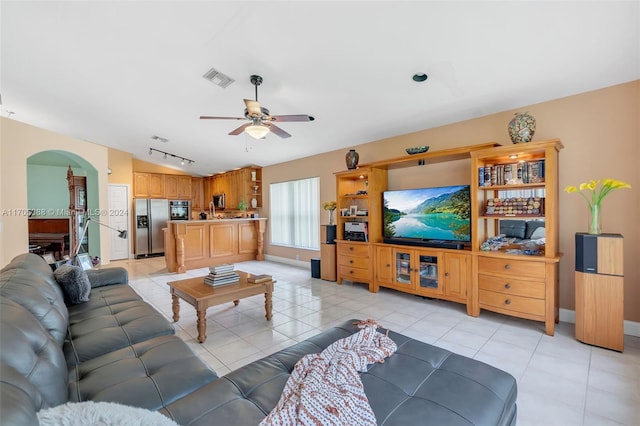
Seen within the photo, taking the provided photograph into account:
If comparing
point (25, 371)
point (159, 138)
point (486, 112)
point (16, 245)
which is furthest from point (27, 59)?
point (486, 112)

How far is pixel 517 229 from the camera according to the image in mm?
3244

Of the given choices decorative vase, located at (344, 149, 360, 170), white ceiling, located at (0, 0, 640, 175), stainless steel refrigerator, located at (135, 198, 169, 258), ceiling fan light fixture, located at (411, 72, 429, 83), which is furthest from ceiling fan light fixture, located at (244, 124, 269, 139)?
stainless steel refrigerator, located at (135, 198, 169, 258)

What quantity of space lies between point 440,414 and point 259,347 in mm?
1839

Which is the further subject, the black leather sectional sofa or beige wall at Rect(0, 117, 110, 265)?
beige wall at Rect(0, 117, 110, 265)

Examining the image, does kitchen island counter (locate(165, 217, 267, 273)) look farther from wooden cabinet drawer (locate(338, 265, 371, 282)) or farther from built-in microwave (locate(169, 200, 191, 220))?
wooden cabinet drawer (locate(338, 265, 371, 282))

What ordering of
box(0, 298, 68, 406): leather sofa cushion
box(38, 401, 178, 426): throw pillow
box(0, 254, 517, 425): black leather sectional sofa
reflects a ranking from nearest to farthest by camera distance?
box(38, 401, 178, 426): throw pillow < box(0, 298, 68, 406): leather sofa cushion < box(0, 254, 517, 425): black leather sectional sofa

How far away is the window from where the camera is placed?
19.1 ft

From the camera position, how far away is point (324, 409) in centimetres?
108

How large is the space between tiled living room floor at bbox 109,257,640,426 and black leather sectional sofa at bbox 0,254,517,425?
72cm

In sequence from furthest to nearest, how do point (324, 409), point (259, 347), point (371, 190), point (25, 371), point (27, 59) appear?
point (371, 190), point (27, 59), point (259, 347), point (324, 409), point (25, 371)

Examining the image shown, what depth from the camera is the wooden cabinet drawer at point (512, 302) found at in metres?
2.75

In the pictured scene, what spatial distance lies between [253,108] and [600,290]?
356cm

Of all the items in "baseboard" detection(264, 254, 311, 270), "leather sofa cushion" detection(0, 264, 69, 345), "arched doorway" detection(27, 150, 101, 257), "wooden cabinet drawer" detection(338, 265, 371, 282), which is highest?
"arched doorway" detection(27, 150, 101, 257)

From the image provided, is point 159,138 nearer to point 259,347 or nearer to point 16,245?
point 16,245
